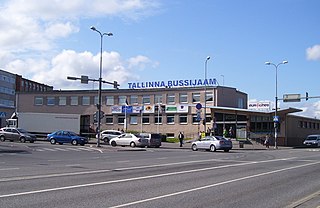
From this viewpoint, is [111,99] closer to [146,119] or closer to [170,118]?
[146,119]

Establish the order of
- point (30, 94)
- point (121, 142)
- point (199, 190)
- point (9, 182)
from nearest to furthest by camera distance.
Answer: point (199, 190)
point (9, 182)
point (121, 142)
point (30, 94)

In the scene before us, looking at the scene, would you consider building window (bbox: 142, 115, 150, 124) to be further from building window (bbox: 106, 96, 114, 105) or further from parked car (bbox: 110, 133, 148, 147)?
parked car (bbox: 110, 133, 148, 147)

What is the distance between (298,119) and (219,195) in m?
57.8

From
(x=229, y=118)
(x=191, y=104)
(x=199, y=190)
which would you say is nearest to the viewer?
(x=199, y=190)

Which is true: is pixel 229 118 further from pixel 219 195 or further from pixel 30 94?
pixel 219 195

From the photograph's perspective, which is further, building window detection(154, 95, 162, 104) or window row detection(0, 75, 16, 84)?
window row detection(0, 75, 16, 84)

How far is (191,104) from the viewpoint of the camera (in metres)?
66.7

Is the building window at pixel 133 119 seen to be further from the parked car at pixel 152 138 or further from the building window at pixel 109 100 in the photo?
the parked car at pixel 152 138

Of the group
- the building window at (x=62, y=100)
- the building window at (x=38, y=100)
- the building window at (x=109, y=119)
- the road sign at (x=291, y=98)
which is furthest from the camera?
the building window at (x=38, y=100)

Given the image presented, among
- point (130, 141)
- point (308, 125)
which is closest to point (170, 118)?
point (308, 125)

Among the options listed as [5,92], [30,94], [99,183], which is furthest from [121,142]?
[5,92]

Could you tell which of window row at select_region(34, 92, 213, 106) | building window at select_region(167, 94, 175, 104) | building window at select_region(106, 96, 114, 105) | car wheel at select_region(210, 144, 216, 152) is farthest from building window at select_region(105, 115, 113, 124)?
car wheel at select_region(210, 144, 216, 152)

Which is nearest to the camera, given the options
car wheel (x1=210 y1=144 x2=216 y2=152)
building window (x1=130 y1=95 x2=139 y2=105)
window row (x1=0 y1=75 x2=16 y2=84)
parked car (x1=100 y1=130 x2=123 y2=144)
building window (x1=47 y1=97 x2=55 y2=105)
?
car wheel (x1=210 y1=144 x2=216 y2=152)

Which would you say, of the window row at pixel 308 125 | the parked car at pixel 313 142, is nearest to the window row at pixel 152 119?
the parked car at pixel 313 142
